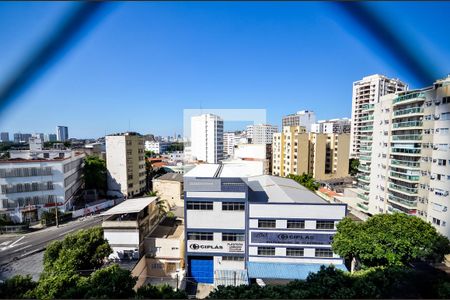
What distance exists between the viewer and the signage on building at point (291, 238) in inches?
255

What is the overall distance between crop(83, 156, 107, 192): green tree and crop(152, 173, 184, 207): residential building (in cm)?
397

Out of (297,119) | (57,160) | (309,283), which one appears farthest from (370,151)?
(297,119)

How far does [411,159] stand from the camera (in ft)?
30.3

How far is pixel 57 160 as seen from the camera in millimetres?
11039

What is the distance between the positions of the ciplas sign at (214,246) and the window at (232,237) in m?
0.11

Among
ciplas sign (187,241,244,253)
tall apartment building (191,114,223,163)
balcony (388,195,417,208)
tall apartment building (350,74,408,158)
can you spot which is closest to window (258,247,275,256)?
ciplas sign (187,241,244,253)

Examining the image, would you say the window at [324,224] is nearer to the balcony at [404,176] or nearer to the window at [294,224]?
the window at [294,224]

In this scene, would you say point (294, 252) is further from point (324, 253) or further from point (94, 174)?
point (94, 174)

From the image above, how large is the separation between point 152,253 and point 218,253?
2.04m

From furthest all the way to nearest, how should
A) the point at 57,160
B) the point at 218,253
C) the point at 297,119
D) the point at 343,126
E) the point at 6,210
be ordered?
the point at 297,119 < the point at 343,126 < the point at 57,160 < the point at 6,210 < the point at 218,253

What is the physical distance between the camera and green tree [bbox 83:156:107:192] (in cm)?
1441

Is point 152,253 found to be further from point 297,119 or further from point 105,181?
point 297,119

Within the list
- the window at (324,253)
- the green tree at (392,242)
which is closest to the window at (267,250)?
the window at (324,253)

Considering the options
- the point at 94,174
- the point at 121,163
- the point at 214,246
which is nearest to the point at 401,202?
the point at 214,246
